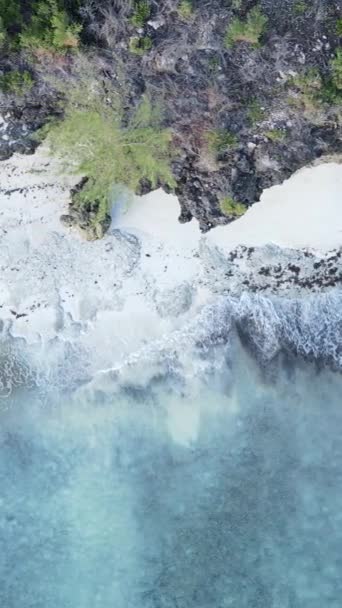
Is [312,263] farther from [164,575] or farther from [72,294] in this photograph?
[164,575]

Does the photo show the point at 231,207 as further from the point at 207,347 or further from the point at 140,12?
the point at 140,12

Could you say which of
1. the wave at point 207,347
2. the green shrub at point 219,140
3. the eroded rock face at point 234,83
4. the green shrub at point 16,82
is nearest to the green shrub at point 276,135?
the eroded rock face at point 234,83

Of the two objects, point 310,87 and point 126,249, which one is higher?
point 310,87

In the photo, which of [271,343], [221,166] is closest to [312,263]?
[271,343]

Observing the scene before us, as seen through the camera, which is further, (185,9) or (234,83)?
(234,83)

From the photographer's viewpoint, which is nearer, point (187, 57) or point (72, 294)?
point (187, 57)

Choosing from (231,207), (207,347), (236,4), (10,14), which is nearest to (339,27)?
(236,4)

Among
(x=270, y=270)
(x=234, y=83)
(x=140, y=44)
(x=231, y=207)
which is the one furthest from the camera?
(x=270, y=270)
